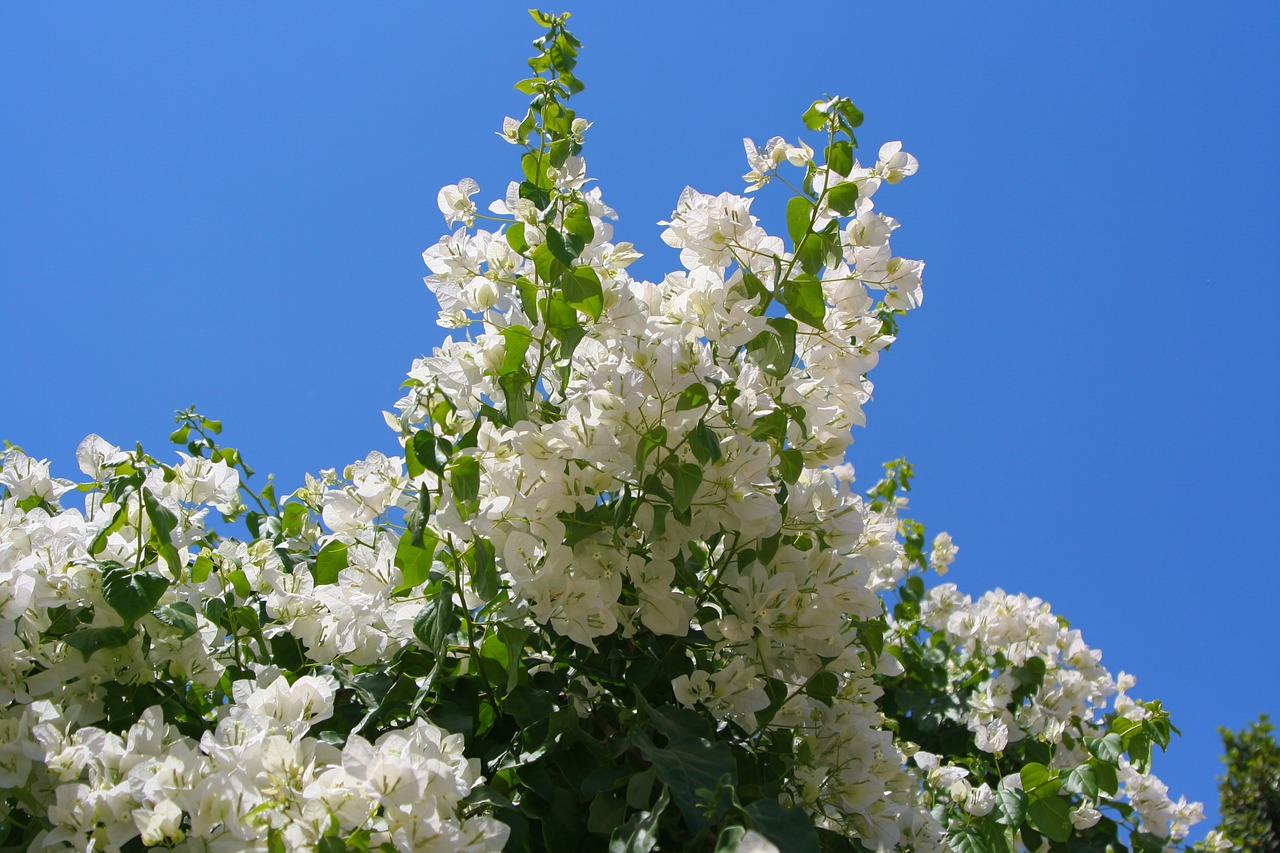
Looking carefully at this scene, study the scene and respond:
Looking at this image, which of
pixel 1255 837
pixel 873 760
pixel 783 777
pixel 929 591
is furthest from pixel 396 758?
pixel 1255 837

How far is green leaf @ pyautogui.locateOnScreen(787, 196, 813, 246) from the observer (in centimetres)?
163

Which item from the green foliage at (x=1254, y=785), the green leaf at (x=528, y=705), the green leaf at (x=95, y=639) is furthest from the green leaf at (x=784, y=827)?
the green foliage at (x=1254, y=785)

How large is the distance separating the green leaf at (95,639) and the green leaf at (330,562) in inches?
10.9

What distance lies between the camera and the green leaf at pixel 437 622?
4.36 feet

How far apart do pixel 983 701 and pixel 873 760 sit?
143 cm

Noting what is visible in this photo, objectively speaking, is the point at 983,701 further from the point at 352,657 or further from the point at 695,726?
the point at 352,657

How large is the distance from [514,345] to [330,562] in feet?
1.47

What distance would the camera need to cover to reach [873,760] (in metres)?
1.70

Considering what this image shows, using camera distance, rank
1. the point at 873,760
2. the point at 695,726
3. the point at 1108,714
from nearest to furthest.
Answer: the point at 695,726 → the point at 873,760 → the point at 1108,714

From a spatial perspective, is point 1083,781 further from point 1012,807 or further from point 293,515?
point 293,515

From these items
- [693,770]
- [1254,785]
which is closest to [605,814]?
[693,770]

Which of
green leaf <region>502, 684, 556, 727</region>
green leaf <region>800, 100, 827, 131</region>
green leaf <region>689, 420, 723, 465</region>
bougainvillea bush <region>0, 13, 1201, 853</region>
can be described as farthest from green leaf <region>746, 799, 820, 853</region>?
green leaf <region>800, 100, 827, 131</region>

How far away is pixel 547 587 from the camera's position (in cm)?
141

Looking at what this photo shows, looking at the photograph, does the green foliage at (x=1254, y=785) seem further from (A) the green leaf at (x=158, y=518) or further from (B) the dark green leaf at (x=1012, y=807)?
(A) the green leaf at (x=158, y=518)
